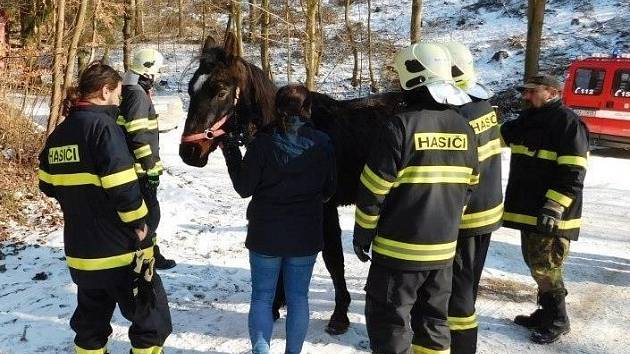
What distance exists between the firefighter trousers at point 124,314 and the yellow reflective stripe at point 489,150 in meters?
2.11

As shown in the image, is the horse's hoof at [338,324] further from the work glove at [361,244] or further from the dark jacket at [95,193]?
the dark jacket at [95,193]

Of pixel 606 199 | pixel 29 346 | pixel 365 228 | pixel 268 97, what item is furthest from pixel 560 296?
pixel 606 199

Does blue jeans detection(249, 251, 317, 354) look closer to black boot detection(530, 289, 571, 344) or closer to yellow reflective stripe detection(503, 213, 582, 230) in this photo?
yellow reflective stripe detection(503, 213, 582, 230)

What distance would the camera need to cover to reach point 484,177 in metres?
3.37

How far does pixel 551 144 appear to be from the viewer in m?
3.75

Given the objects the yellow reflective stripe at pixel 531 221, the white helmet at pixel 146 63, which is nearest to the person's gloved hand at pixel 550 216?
the yellow reflective stripe at pixel 531 221

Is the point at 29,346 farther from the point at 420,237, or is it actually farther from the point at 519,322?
the point at 519,322

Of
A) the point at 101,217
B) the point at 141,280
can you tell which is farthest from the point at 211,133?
the point at 141,280

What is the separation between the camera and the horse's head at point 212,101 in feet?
10.7

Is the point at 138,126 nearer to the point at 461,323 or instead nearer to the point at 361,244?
the point at 361,244

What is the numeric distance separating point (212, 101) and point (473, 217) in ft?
5.80

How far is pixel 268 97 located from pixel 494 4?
Result: 1115 inches

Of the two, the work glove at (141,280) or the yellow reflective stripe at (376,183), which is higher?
the yellow reflective stripe at (376,183)

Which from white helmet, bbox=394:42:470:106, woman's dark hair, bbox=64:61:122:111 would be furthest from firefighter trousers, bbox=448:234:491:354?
woman's dark hair, bbox=64:61:122:111
